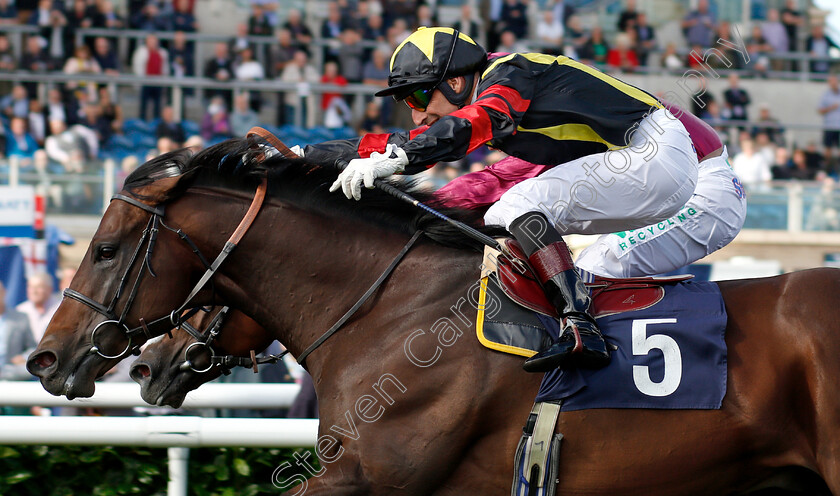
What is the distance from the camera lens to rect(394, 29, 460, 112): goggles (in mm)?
3246

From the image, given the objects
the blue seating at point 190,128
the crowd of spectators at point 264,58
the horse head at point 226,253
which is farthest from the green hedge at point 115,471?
the blue seating at point 190,128

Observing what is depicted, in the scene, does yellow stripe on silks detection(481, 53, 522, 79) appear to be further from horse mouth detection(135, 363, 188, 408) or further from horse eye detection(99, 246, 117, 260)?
horse mouth detection(135, 363, 188, 408)

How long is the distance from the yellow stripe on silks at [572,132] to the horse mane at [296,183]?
0.36m

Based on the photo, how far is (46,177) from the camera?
26.6 feet

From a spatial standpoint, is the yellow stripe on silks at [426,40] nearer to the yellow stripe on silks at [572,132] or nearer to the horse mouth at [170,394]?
the yellow stripe on silks at [572,132]

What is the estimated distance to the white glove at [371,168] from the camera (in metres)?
2.84

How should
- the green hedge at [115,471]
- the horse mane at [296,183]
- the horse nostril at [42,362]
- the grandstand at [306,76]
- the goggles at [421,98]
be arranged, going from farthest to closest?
1. the grandstand at [306,76]
2. the green hedge at [115,471]
3. the goggles at [421,98]
4. the horse mane at [296,183]
5. the horse nostril at [42,362]

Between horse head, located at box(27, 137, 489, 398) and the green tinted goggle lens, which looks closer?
horse head, located at box(27, 137, 489, 398)

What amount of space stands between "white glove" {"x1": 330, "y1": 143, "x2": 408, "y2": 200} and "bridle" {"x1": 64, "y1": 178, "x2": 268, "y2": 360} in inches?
16.1

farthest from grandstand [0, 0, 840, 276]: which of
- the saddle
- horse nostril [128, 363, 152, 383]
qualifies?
the saddle

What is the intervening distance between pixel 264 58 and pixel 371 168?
9.47 meters

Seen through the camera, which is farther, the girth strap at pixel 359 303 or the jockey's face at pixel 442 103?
the jockey's face at pixel 442 103

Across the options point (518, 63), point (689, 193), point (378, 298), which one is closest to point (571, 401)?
point (378, 298)

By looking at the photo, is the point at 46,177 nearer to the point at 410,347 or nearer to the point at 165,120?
the point at 165,120
